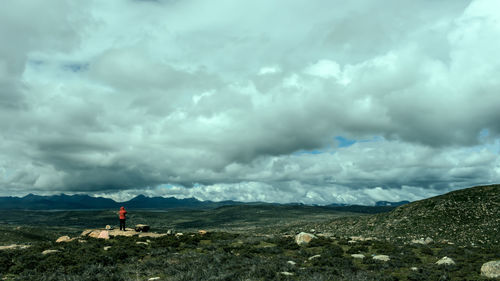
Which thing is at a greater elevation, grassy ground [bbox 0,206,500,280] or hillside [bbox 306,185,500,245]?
grassy ground [bbox 0,206,500,280]

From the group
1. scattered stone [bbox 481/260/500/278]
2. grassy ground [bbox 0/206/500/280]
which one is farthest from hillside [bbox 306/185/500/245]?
scattered stone [bbox 481/260/500/278]

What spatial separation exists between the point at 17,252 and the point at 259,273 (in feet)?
61.8

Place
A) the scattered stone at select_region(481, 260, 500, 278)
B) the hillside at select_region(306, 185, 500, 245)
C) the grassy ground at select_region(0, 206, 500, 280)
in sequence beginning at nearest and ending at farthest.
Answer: the grassy ground at select_region(0, 206, 500, 280)
the scattered stone at select_region(481, 260, 500, 278)
the hillside at select_region(306, 185, 500, 245)

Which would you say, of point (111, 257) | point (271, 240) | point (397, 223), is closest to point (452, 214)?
point (397, 223)

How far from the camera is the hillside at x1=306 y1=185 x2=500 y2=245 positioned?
4632 cm

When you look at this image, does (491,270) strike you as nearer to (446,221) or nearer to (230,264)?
(230,264)

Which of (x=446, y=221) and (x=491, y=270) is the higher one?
(x=491, y=270)

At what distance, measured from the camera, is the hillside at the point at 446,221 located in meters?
46.3

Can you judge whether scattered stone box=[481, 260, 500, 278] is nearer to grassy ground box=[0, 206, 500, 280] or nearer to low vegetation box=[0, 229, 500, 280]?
grassy ground box=[0, 206, 500, 280]

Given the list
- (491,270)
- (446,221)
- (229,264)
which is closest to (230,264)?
(229,264)

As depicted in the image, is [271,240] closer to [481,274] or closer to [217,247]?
[217,247]

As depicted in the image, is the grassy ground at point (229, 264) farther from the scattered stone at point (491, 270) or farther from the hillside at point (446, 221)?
the hillside at point (446, 221)

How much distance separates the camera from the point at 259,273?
16172 mm

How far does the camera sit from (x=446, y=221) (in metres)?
53.6
